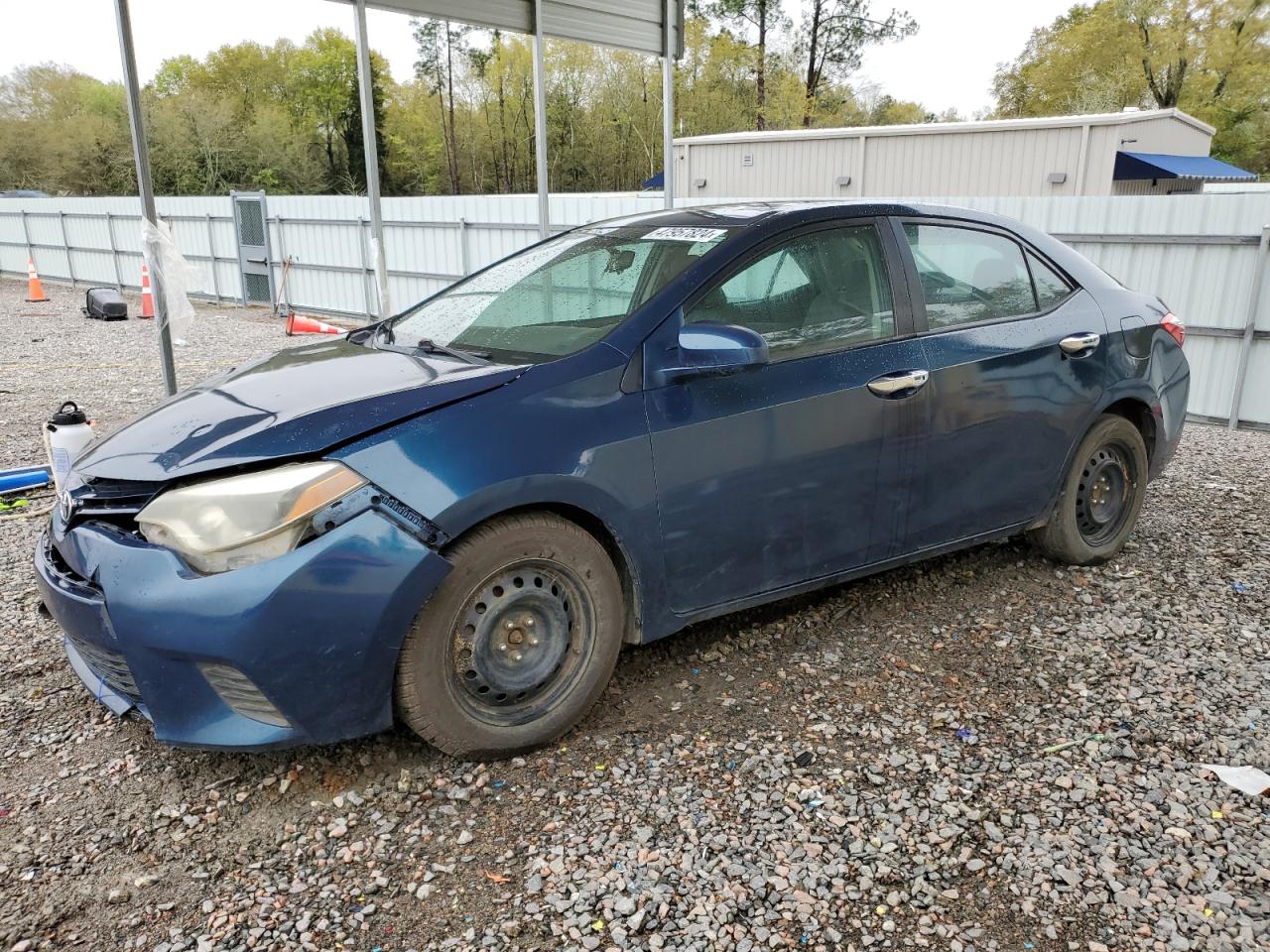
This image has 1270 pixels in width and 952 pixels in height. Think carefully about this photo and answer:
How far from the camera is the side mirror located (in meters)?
3.03

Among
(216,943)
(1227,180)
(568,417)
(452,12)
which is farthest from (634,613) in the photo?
(1227,180)

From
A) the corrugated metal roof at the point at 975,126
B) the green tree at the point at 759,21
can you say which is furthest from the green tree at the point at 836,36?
the corrugated metal roof at the point at 975,126

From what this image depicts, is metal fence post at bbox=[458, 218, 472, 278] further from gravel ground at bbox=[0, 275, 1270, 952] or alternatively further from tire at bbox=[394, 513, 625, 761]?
tire at bbox=[394, 513, 625, 761]

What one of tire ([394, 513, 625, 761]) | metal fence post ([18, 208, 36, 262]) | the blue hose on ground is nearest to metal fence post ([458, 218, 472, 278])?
the blue hose on ground

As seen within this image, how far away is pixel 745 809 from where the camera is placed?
109 inches

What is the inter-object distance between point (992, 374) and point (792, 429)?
1.05 meters

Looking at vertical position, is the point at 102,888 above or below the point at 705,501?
below

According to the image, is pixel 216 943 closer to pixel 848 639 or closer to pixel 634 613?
pixel 634 613

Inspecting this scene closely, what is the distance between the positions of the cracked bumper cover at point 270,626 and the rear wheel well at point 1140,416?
3331 mm

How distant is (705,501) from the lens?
10.4ft

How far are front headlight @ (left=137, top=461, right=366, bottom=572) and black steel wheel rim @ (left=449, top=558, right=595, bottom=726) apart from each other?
0.51 m

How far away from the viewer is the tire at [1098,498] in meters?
4.38

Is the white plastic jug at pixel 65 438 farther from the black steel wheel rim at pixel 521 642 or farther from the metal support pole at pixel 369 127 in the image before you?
the black steel wheel rim at pixel 521 642

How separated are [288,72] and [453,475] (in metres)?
76.0
